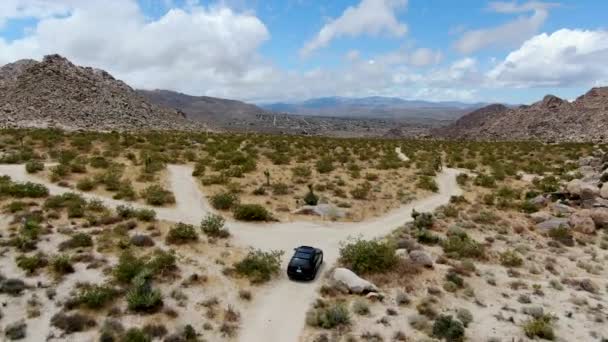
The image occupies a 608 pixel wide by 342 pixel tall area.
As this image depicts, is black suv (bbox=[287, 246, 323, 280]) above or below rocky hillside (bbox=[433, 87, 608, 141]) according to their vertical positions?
below

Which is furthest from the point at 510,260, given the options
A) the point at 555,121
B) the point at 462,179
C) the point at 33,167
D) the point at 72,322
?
the point at 555,121

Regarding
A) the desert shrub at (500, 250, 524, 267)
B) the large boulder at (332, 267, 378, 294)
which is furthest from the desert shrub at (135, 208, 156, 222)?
the desert shrub at (500, 250, 524, 267)

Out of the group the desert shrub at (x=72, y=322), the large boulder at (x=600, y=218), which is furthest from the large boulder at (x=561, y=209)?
the desert shrub at (x=72, y=322)

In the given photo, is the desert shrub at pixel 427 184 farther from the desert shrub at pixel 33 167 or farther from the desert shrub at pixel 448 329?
the desert shrub at pixel 33 167

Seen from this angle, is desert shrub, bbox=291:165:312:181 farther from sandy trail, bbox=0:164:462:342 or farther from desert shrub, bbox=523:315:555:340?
desert shrub, bbox=523:315:555:340

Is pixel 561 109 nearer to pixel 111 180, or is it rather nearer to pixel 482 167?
pixel 482 167

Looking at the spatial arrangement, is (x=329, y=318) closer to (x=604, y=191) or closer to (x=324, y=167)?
(x=604, y=191)

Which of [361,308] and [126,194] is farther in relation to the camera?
[126,194]
